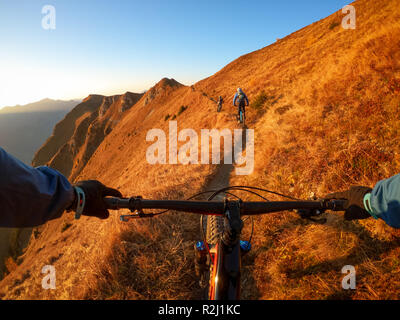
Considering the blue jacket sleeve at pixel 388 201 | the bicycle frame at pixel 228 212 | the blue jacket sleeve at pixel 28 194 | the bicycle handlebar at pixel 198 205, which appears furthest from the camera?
the bicycle handlebar at pixel 198 205

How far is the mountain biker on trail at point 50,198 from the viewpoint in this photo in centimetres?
144

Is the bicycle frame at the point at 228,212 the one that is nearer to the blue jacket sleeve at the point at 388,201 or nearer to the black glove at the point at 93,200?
the black glove at the point at 93,200

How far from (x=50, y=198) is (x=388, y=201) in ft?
10.0

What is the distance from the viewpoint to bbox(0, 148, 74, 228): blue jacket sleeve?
4.65 ft

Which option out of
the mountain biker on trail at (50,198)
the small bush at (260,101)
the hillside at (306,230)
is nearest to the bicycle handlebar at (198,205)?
the mountain biker on trail at (50,198)

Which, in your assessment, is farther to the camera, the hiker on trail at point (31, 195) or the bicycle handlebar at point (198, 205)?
the bicycle handlebar at point (198, 205)

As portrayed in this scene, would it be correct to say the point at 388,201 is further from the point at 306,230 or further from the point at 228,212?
the point at 306,230

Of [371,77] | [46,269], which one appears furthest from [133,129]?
[371,77]

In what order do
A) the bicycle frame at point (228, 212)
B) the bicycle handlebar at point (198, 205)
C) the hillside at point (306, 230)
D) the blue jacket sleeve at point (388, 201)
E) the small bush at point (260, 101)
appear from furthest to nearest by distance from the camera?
the small bush at point (260, 101) → the hillside at point (306, 230) → the bicycle handlebar at point (198, 205) → the bicycle frame at point (228, 212) → the blue jacket sleeve at point (388, 201)

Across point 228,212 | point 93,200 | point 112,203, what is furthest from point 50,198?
point 228,212

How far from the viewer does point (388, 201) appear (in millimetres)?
1669

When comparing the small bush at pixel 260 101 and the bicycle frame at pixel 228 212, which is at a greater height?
the small bush at pixel 260 101
